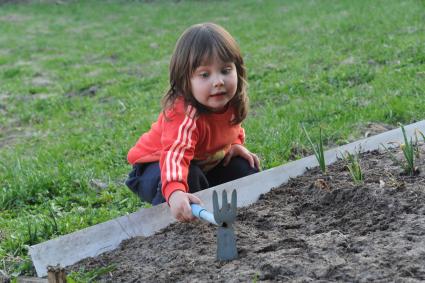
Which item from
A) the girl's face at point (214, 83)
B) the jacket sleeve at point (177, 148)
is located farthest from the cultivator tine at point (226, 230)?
the girl's face at point (214, 83)

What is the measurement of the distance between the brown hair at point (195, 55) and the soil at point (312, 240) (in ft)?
2.34

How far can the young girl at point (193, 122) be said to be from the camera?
398 centimetres

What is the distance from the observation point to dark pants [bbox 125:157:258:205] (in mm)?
4367

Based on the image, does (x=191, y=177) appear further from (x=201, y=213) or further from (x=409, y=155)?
(x=409, y=155)

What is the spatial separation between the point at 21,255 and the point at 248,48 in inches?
334

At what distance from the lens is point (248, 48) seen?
1219cm

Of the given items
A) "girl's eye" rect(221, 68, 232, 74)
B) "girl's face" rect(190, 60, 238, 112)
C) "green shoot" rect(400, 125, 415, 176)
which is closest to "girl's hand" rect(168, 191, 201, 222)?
"girl's face" rect(190, 60, 238, 112)

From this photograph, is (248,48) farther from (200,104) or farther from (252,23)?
(200,104)

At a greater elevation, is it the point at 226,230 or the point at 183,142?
the point at 183,142

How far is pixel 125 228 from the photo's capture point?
3863 mm

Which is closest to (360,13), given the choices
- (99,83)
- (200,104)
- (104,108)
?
(99,83)

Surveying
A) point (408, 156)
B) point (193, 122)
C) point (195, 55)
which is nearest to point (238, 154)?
point (193, 122)

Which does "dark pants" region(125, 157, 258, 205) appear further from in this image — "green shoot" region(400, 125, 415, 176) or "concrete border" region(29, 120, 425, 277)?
"green shoot" region(400, 125, 415, 176)

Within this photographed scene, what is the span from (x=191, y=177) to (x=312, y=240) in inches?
48.8
